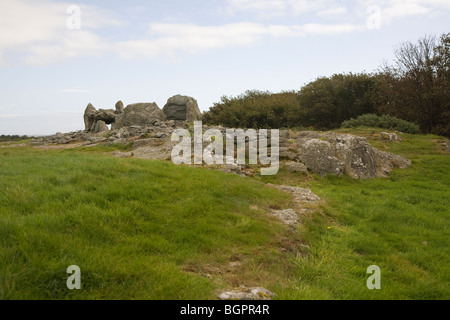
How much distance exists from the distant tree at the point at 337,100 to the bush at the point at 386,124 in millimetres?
3130

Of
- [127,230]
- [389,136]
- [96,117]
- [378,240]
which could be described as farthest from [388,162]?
[96,117]

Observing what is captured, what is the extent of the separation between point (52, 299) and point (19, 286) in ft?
1.13

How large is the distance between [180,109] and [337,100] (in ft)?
39.6

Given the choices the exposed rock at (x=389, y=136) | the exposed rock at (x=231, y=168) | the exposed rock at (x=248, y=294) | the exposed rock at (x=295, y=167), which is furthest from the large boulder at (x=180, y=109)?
the exposed rock at (x=248, y=294)

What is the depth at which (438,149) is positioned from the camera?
16.5 meters

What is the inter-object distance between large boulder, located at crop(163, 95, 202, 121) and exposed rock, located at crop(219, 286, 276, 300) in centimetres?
2329

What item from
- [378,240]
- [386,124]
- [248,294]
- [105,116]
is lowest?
[378,240]

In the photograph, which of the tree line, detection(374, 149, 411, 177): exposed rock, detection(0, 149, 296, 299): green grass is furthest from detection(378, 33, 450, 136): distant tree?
detection(0, 149, 296, 299): green grass

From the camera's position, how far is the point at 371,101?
79.0ft

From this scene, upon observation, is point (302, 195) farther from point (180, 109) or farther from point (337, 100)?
point (180, 109)

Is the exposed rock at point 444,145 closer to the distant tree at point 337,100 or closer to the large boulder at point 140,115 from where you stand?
the distant tree at point 337,100

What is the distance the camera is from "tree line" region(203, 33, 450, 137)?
2203 centimetres
